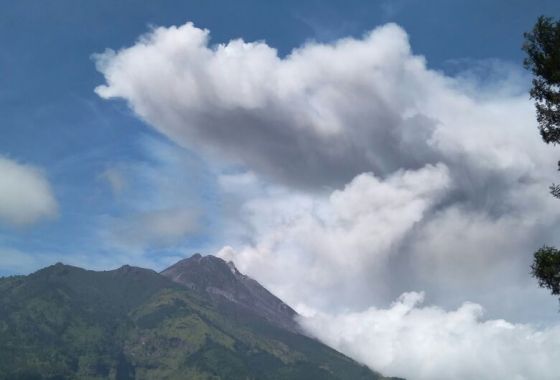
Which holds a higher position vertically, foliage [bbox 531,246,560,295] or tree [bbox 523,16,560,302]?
tree [bbox 523,16,560,302]

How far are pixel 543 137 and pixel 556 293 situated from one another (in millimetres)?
10790

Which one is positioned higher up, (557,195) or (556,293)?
(557,195)

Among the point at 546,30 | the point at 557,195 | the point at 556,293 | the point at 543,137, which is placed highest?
the point at 546,30

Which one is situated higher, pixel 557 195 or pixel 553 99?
pixel 553 99

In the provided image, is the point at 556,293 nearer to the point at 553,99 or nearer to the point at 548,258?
the point at 548,258

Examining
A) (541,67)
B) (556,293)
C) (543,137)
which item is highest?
(541,67)

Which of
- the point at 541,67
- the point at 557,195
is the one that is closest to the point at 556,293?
the point at 557,195

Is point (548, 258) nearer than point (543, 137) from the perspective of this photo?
Yes

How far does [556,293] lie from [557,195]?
654 cm

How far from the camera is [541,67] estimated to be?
3984 cm

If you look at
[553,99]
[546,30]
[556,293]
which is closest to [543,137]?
[553,99]

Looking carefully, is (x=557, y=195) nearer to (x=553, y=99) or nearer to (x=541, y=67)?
(x=553, y=99)

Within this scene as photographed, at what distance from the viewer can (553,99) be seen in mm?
39188

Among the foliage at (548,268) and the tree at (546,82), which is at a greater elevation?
the tree at (546,82)
